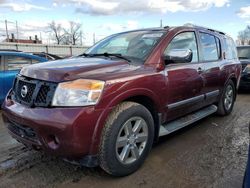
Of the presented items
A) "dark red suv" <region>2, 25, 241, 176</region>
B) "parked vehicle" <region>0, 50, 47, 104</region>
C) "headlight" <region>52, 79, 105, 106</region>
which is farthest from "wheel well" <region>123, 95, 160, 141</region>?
"parked vehicle" <region>0, 50, 47, 104</region>

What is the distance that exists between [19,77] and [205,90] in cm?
297

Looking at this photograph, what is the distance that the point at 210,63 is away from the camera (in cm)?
532

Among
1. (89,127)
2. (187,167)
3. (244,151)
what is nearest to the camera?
(89,127)

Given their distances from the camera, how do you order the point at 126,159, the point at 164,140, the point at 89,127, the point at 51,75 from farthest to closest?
the point at 164,140, the point at 126,159, the point at 51,75, the point at 89,127

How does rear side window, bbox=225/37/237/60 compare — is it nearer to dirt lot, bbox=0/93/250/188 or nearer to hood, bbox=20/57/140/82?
dirt lot, bbox=0/93/250/188

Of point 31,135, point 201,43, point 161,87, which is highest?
point 201,43

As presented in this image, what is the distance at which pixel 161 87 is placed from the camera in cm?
396

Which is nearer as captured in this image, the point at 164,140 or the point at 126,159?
the point at 126,159

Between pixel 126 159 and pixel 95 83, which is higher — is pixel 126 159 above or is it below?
below

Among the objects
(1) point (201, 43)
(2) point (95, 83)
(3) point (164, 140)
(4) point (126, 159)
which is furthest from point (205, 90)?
(2) point (95, 83)

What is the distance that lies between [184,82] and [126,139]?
4.67 feet

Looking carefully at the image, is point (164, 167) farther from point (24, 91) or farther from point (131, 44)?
point (24, 91)

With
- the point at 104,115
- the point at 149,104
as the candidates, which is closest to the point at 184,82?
the point at 149,104

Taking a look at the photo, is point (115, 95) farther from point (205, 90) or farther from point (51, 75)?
point (205, 90)
